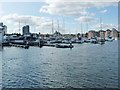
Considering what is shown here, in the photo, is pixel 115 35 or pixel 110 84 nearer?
pixel 110 84

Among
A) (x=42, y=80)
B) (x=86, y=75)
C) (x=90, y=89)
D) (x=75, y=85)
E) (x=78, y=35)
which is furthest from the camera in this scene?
(x=78, y=35)

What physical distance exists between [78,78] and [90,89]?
14.2 feet

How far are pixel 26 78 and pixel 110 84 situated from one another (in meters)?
6.82

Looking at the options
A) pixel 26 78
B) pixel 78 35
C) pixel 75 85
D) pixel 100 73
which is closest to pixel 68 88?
pixel 75 85

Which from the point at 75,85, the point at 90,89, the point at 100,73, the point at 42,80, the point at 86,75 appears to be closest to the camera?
the point at 90,89

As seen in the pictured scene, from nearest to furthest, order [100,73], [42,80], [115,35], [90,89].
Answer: [90,89] → [42,80] → [100,73] → [115,35]

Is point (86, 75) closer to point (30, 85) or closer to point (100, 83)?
point (100, 83)

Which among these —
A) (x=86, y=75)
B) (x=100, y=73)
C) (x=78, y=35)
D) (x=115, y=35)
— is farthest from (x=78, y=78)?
(x=115, y=35)

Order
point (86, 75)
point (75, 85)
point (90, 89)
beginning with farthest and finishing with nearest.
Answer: point (86, 75) < point (75, 85) < point (90, 89)

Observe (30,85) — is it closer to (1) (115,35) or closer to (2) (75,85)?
(2) (75,85)

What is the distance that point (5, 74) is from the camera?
2291 cm

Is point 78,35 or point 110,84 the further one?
point 78,35

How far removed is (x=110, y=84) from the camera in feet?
60.2

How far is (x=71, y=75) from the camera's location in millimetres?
22078
